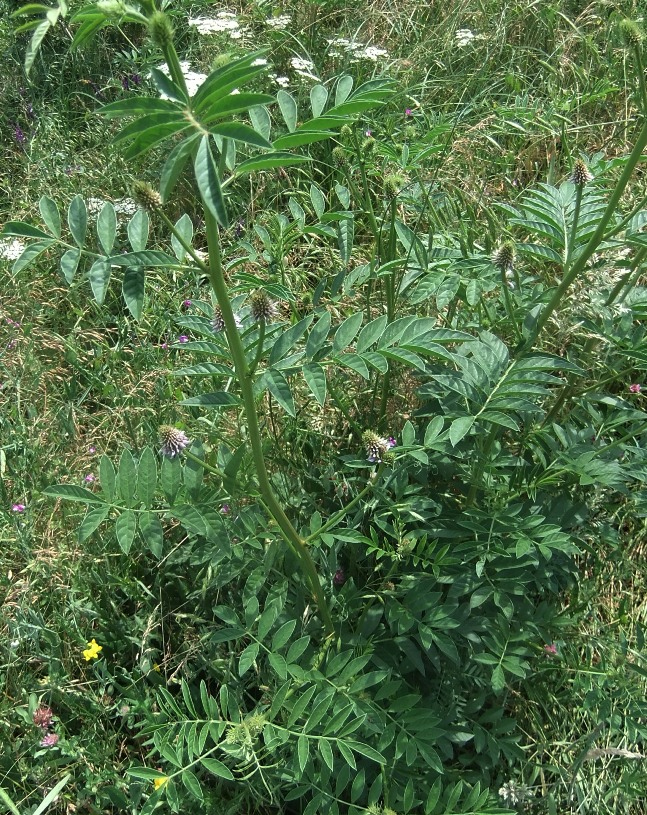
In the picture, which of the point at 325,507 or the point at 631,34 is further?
the point at 325,507

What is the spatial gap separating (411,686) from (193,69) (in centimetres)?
282

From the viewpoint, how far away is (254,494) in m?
1.67

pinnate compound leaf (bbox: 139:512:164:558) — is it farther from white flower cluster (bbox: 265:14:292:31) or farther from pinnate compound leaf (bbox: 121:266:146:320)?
white flower cluster (bbox: 265:14:292:31)

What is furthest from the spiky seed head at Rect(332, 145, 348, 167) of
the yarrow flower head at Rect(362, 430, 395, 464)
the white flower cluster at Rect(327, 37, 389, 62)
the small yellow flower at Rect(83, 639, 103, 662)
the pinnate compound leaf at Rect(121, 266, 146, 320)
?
the small yellow flower at Rect(83, 639, 103, 662)

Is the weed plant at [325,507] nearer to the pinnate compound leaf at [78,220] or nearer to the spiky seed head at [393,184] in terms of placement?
the pinnate compound leaf at [78,220]

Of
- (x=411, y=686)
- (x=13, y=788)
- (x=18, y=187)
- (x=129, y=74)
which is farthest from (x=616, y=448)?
(x=129, y=74)

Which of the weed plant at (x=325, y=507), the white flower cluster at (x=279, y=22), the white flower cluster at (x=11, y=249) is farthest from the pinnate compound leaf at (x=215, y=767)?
the white flower cluster at (x=279, y=22)

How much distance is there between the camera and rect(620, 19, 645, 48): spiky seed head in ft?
4.84

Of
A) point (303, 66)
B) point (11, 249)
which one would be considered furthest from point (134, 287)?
point (303, 66)

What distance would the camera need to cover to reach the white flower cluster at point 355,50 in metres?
3.31

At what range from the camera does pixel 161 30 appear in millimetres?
1009

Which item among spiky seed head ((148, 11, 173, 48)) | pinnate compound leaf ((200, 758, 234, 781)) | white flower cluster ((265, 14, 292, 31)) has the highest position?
spiky seed head ((148, 11, 173, 48))

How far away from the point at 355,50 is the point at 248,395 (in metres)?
2.61

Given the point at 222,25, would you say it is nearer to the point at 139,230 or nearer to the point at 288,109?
the point at 288,109
